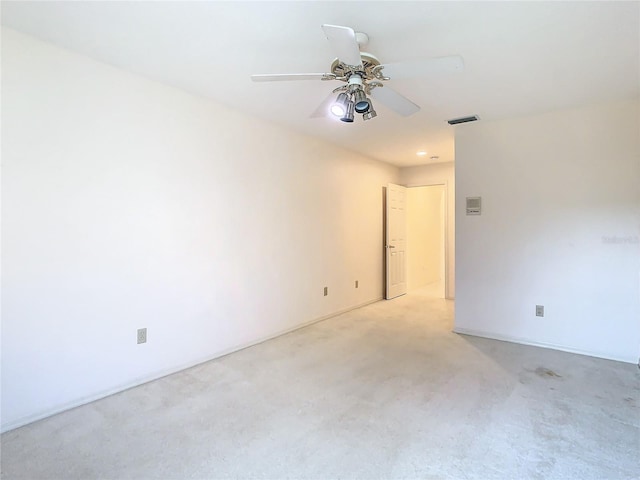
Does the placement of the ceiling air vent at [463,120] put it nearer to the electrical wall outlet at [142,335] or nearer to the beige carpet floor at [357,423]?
the beige carpet floor at [357,423]

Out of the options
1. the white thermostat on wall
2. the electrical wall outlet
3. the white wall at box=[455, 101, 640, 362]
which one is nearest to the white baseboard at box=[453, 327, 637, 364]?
the white wall at box=[455, 101, 640, 362]

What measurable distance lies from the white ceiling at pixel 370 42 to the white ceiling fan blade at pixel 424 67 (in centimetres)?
29

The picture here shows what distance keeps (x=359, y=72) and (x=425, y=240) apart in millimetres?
5911

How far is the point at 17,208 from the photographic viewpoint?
212cm

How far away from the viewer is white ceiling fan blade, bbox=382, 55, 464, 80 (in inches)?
70.1

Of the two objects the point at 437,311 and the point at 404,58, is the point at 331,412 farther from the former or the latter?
the point at 437,311

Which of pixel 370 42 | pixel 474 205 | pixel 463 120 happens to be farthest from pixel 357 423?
pixel 463 120

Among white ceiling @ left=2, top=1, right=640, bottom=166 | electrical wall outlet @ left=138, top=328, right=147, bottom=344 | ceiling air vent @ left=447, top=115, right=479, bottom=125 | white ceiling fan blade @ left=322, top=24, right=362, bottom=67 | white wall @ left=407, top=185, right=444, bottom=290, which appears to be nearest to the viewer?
white ceiling fan blade @ left=322, top=24, right=362, bottom=67

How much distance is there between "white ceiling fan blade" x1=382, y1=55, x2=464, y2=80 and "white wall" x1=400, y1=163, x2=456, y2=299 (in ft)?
14.1

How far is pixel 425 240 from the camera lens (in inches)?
294

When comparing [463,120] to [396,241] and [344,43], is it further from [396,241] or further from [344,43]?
[396,241]

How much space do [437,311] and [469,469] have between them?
3443 millimetres

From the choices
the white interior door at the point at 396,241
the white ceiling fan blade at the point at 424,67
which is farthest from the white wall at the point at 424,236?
the white ceiling fan blade at the point at 424,67

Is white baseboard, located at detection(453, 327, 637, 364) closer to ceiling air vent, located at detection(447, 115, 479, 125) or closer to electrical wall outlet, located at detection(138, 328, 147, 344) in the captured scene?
ceiling air vent, located at detection(447, 115, 479, 125)
